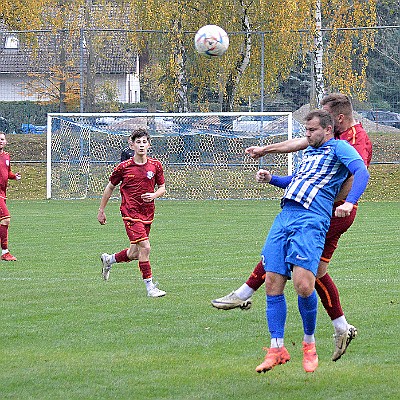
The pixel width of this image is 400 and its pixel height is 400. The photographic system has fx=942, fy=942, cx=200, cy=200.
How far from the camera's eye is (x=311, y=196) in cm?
624

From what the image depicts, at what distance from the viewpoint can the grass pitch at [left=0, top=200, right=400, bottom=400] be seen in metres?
5.98

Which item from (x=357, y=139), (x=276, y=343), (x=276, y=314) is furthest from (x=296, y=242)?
(x=357, y=139)

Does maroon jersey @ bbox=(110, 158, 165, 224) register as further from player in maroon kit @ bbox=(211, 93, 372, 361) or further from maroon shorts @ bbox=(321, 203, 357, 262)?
maroon shorts @ bbox=(321, 203, 357, 262)

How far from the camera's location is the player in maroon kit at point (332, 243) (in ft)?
21.8

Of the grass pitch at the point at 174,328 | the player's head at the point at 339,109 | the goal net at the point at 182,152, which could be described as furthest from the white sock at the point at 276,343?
the goal net at the point at 182,152

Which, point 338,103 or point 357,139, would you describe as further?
point 357,139

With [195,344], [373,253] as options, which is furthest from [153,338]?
[373,253]

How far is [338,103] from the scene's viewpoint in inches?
271

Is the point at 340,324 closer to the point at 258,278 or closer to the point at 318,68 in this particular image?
the point at 258,278

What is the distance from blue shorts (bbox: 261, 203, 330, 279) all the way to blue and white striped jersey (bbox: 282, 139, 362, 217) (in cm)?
7

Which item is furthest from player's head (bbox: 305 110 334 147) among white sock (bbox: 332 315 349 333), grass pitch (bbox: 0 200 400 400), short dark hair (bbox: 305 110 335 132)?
grass pitch (bbox: 0 200 400 400)

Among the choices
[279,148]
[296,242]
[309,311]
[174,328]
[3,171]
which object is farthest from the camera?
[3,171]

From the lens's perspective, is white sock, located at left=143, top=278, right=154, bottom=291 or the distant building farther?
the distant building

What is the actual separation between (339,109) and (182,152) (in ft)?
65.7
